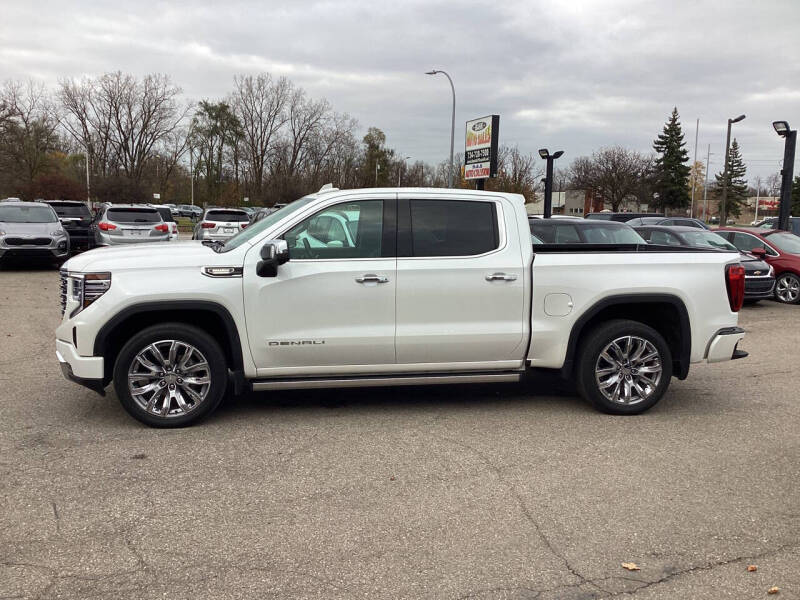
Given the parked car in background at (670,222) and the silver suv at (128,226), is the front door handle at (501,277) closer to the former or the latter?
the silver suv at (128,226)

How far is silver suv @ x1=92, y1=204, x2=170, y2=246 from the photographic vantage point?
689 inches

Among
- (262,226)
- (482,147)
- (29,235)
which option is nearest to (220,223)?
(29,235)

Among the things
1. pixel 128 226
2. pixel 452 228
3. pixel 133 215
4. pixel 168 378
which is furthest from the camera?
pixel 133 215

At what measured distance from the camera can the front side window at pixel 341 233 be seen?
5.58m

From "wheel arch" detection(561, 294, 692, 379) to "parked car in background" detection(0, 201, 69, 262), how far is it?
48.0ft

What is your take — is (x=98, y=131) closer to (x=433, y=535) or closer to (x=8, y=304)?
(x=8, y=304)

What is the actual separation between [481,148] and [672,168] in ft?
184

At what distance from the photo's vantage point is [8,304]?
1202 cm

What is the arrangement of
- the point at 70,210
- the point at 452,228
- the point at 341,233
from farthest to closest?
the point at 70,210, the point at 452,228, the point at 341,233

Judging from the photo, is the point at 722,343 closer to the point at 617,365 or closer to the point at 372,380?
the point at 617,365

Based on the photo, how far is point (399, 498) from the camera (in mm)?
4230

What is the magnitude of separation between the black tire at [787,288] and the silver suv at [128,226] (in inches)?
571

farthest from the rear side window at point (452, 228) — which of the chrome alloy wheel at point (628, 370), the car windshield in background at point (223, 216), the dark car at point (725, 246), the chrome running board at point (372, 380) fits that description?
the car windshield in background at point (223, 216)

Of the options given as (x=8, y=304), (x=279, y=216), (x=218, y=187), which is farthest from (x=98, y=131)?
(x=279, y=216)
